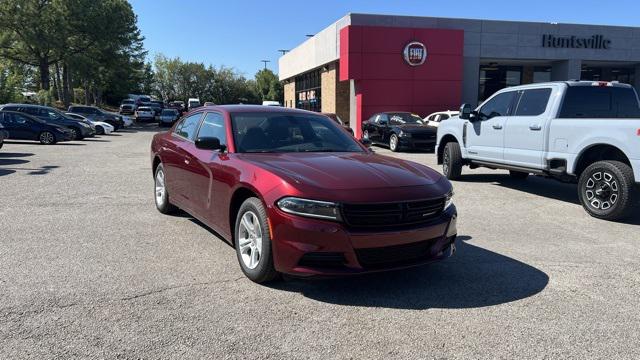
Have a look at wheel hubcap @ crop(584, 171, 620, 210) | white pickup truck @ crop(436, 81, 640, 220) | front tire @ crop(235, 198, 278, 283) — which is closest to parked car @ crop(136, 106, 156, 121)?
white pickup truck @ crop(436, 81, 640, 220)

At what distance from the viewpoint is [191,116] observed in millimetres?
6727

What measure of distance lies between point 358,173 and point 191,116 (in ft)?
10.3

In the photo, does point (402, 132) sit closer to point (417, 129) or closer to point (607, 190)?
point (417, 129)

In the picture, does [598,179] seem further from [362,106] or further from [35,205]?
[362,106]

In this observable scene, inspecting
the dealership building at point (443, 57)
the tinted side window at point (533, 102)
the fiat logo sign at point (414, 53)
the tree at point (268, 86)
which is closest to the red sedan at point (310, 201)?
the tinted side window at point (533, 102)

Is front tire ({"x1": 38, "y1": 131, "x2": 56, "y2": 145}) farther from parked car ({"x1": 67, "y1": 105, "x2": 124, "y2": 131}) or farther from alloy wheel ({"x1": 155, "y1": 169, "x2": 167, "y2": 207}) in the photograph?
alloy wheel ({"x1": 155, "y1": 169, "x2": 167, "y2": 207})

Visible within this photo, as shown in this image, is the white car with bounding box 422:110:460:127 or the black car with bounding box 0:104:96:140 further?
the black car with bounding box 0:104:96:140

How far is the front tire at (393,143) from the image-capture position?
18.2 m

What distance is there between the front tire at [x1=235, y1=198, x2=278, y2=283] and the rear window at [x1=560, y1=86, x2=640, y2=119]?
612cm

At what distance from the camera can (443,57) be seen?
2755 cm

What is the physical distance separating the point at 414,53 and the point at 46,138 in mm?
17697

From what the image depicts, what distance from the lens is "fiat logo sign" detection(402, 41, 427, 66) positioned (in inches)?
1057

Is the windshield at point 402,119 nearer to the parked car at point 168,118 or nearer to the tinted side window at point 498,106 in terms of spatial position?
the tinted side window at point 498,106

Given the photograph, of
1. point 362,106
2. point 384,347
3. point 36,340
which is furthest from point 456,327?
point 362,106
